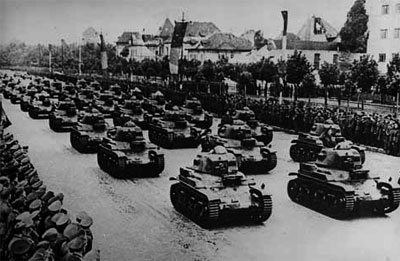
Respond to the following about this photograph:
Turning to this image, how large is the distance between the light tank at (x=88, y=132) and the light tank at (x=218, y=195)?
3.91 meters

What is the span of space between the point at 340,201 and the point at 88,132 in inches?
226

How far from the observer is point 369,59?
9.11m

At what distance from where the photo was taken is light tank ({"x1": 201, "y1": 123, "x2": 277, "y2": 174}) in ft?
34.4

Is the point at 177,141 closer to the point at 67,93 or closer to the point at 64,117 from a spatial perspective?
the point at 64,117

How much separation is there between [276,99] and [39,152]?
24.1 feet

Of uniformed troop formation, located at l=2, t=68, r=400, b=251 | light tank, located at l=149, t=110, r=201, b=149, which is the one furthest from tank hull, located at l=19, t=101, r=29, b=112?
light tank, located at l=149, t=110, r=201, b=149

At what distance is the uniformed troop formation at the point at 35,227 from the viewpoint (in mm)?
4211

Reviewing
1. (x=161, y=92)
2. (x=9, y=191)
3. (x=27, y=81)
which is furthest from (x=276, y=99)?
(x=9, y=191)

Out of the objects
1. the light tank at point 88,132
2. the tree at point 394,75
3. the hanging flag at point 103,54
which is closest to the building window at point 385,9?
the tree at point 394,75

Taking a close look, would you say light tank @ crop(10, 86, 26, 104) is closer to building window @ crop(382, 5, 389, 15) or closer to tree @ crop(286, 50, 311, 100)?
tree @ crop(286, 50, 311, 100)

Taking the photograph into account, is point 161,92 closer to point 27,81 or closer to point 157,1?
point 27,81

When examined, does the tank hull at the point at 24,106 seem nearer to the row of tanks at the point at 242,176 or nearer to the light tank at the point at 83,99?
the row of tanks at the point at 242,176

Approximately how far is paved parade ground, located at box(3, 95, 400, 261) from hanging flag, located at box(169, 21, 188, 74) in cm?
186

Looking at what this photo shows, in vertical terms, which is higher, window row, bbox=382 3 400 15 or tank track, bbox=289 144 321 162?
window row, bbox=382 3 400 15
